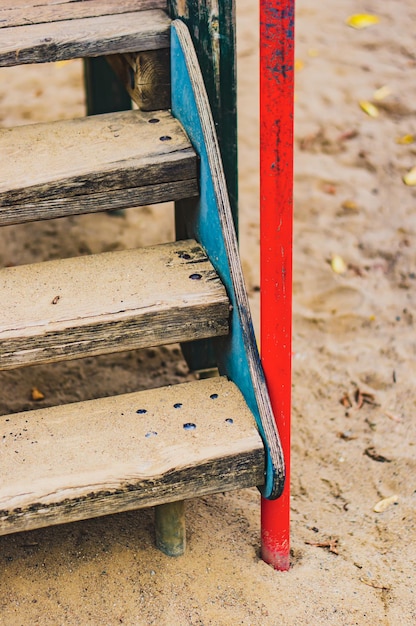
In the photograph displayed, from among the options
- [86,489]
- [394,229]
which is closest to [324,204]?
[394,229]

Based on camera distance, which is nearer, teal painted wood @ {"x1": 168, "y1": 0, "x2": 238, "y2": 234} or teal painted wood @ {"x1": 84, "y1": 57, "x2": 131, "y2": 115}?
teal painted wood @ {"x1": 168, "y1": 0, "x2": 238, "y2": 234}

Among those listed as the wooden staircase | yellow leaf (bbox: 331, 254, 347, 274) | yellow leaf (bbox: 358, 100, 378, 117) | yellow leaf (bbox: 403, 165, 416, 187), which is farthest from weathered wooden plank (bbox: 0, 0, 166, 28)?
yellow leaf (bbox: 358, 100, 378, 117)

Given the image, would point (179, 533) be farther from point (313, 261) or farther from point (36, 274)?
point (313, 261)

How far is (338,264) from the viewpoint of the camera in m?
3.53

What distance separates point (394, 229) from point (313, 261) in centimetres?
38

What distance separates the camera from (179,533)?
84.0 inches

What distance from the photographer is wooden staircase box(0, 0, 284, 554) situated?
1.87 m

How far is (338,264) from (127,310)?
169cm

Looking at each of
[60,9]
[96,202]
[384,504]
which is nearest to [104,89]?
[60,9]

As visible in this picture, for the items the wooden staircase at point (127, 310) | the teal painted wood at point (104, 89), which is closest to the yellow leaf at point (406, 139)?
the teal painted wood at point (104, 89)

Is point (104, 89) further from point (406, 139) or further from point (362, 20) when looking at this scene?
point (362, 20)

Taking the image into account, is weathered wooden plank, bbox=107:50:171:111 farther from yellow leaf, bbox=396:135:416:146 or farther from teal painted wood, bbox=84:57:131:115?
yellow leaf, bbox=396:135:416:146

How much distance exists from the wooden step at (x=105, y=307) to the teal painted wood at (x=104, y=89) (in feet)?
4.82

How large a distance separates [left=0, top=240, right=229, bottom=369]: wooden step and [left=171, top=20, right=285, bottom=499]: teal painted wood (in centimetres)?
5
